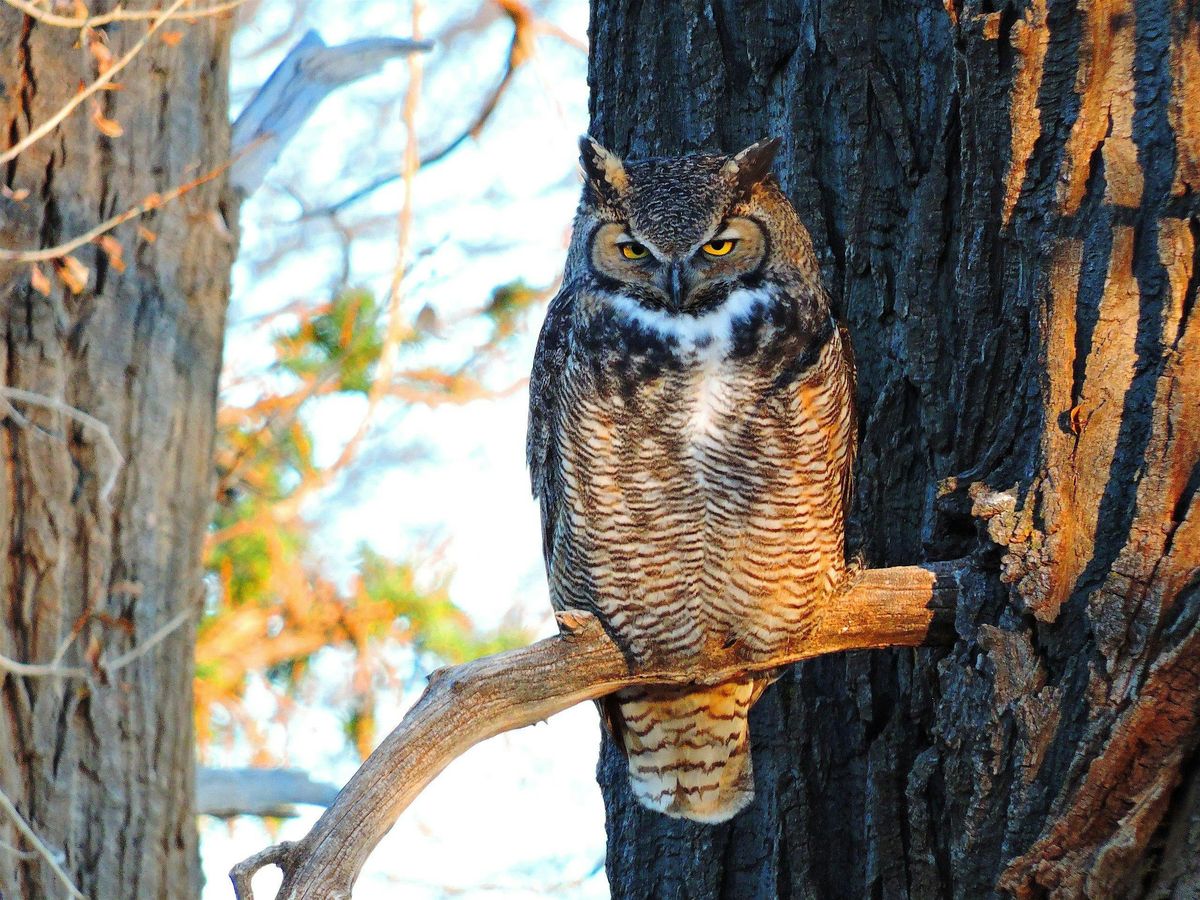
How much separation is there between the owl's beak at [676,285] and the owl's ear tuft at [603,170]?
17cm

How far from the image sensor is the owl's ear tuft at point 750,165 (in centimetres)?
217

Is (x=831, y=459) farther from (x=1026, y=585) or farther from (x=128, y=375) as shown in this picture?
(x=128, y=375)

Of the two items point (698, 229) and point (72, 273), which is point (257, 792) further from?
point (698, 229)

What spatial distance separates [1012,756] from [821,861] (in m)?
0.59

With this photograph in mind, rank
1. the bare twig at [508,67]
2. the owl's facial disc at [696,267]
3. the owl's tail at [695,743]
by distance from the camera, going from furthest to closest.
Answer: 1. the bare twig at [508,67]
2. the owl's tail at [695,743]
3. the owl's facial disc at [696,267]

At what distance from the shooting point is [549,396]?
2.35 metres

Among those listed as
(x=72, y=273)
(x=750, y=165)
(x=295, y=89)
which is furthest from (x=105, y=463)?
(x=750, y=165)

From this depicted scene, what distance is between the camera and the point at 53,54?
350cm

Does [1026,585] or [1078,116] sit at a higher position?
[1078,116]

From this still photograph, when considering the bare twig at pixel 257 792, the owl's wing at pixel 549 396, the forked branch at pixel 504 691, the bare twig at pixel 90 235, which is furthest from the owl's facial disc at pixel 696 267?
the bare twig at pixel 257 792

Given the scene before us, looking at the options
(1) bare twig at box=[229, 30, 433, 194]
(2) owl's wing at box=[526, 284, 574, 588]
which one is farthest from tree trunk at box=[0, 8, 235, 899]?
(2) owl's wing at box=[526, 284, 574, 588]

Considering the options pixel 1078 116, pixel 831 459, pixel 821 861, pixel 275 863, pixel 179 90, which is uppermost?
pixel 179 90

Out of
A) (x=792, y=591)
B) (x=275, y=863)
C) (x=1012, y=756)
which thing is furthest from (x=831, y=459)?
(x=275, y=863)

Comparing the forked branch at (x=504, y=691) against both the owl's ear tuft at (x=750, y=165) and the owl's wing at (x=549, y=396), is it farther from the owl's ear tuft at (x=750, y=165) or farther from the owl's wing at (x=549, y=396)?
the owl's ear tuft at (x=750, y=165)
